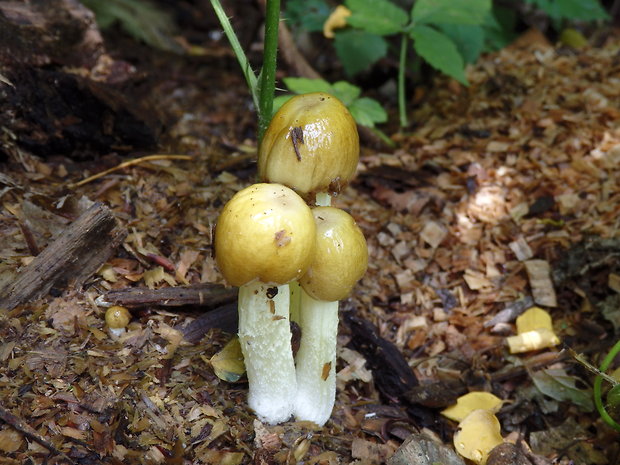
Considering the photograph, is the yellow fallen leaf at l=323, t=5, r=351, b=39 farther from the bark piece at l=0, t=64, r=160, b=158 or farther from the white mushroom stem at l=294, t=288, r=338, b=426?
the white mushroom stem at l=294, t=288, r=338, b=426

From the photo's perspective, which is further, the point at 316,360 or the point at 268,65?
the point at 316,360

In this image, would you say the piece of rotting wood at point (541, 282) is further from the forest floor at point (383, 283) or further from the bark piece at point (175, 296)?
the bark piece at point (175, 296)

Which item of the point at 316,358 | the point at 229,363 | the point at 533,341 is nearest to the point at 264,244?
the point at 316,358

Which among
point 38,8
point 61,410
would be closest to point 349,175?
point 61,410

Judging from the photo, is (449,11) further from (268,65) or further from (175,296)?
(175,296)

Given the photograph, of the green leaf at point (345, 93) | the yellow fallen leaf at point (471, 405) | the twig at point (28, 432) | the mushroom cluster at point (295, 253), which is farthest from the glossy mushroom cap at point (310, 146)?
the green leaf at point (345, 93)

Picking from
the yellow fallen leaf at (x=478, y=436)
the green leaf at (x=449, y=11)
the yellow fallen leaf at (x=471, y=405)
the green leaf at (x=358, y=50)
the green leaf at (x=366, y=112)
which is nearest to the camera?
the yellow fallen leaf at (x=478, y=436)

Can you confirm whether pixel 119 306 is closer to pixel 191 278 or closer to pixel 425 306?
pixel 191 278
